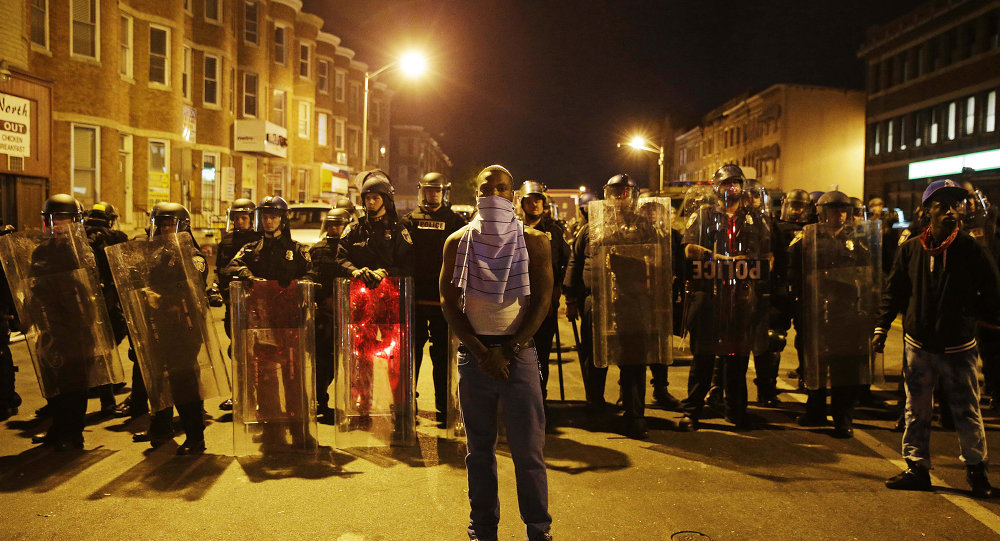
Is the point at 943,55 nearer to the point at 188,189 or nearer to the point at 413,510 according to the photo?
the point at 188,189

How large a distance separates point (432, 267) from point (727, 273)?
2.66 meters

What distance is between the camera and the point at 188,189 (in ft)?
84.9

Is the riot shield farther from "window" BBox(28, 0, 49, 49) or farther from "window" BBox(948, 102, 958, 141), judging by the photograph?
"window" BBox(948, 102, 958, 141)

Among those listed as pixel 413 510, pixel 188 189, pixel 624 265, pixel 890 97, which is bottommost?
pixel 413 510

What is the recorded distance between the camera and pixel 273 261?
714cm

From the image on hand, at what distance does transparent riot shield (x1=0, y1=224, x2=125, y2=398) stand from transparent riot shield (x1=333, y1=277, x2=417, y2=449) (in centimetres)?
201

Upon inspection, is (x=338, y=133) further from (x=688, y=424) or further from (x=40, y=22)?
(x=688, y=424)

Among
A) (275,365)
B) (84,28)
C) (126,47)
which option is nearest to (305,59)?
(126,47)

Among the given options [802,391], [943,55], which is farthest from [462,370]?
[943,55]

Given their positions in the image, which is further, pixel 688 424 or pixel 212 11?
pixel 212 11

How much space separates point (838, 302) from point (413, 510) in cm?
418

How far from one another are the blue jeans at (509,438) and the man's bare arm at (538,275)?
0.70 ft

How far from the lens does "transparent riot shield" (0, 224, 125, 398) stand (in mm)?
6230

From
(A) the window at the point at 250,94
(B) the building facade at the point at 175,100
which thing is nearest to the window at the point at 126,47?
(B) the building facade at the point at 175,100
